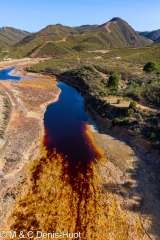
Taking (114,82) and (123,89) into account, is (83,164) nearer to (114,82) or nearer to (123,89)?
(123,89)

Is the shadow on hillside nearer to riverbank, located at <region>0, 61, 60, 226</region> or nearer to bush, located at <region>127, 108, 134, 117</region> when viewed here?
riverbank, located at <region>0, 61, 60, 226</region>

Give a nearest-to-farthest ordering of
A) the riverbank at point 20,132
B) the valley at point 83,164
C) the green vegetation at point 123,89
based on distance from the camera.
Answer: the valley at point 83,164, the riverbank at point 20,132, the green vegetation at point 123,89

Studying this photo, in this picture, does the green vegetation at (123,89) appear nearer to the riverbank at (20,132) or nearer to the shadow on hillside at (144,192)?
the shadow on hillside at (144,192)

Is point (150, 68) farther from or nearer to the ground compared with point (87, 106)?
farther from the ground

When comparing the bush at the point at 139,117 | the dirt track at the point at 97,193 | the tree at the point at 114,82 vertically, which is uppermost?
the tree at the point at 114,82

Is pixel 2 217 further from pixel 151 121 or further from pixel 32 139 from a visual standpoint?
pixel 151 121

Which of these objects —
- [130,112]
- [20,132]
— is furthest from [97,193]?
[20,132]

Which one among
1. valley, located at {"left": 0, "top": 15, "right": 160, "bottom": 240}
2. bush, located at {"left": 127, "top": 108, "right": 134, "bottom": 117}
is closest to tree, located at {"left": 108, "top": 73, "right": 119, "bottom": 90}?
valley, located at {"left": 0, "top": 15, "right": 160, "bottom": 240}

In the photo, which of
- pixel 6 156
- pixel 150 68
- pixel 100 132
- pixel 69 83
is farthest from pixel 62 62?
pixel 6 156

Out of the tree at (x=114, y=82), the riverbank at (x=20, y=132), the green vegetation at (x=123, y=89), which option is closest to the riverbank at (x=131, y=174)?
the green vegetation at (x=123, y=89)
